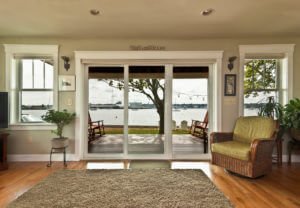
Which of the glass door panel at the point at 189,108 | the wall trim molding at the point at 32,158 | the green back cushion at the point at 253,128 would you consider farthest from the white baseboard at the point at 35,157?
the green back cushion at the point at 253,128

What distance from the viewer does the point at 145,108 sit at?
4.96m

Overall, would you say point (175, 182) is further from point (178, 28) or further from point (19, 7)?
point (19, 7)

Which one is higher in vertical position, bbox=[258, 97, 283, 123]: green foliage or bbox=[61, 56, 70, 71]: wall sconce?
bbox=[61, 56, 70, 71]: wall sconce

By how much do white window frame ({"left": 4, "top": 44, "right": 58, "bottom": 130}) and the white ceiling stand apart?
262 millimetres

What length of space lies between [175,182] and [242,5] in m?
2.61

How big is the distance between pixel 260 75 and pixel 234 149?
76.3 inches

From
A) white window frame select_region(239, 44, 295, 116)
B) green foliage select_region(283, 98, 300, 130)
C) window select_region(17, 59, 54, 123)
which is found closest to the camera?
green foliage select_region(283, 98, 300, 130)

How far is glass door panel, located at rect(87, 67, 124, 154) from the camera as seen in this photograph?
16.2ft

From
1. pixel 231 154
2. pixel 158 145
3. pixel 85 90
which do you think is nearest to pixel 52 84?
pixel 85 90

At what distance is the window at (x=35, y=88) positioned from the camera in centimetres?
481

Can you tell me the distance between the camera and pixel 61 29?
14.0 feet

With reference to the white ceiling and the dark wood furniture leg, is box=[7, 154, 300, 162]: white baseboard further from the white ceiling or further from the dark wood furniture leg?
the white ceiling

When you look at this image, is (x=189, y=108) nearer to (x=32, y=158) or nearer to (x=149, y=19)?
(x=149, y=19)

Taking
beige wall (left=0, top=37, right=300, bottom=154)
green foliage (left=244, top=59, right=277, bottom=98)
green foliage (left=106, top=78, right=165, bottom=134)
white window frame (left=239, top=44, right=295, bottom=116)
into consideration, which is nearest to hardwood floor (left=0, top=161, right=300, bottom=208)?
beige wall (left=0, top=37, right=300, bottom=154)
